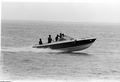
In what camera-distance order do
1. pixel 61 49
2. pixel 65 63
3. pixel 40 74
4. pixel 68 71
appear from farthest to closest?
pixel 61 49, pixel 65 63, pixel 68 71, pixel 40 74

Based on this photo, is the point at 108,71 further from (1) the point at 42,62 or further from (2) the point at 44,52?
(2) the point at 44,52

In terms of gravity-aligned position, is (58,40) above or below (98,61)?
above

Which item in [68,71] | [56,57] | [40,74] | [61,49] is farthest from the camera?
[61,49]

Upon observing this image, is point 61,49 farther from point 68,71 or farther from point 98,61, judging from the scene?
point 68,71

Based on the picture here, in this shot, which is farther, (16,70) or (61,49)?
(61,49)

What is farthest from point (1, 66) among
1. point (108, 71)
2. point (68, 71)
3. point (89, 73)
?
point (108, 71)

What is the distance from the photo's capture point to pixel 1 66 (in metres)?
16.1

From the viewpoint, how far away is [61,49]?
21.5m

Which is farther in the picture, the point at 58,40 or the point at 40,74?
the point at 58,40

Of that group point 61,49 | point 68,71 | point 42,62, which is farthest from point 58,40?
point 68,71

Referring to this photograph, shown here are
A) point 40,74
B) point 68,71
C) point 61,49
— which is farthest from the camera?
point 61,49

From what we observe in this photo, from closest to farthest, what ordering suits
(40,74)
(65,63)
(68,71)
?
(40,74) → (68,71) → (65,63)

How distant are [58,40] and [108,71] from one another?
635cm

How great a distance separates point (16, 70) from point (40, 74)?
1608 mm
